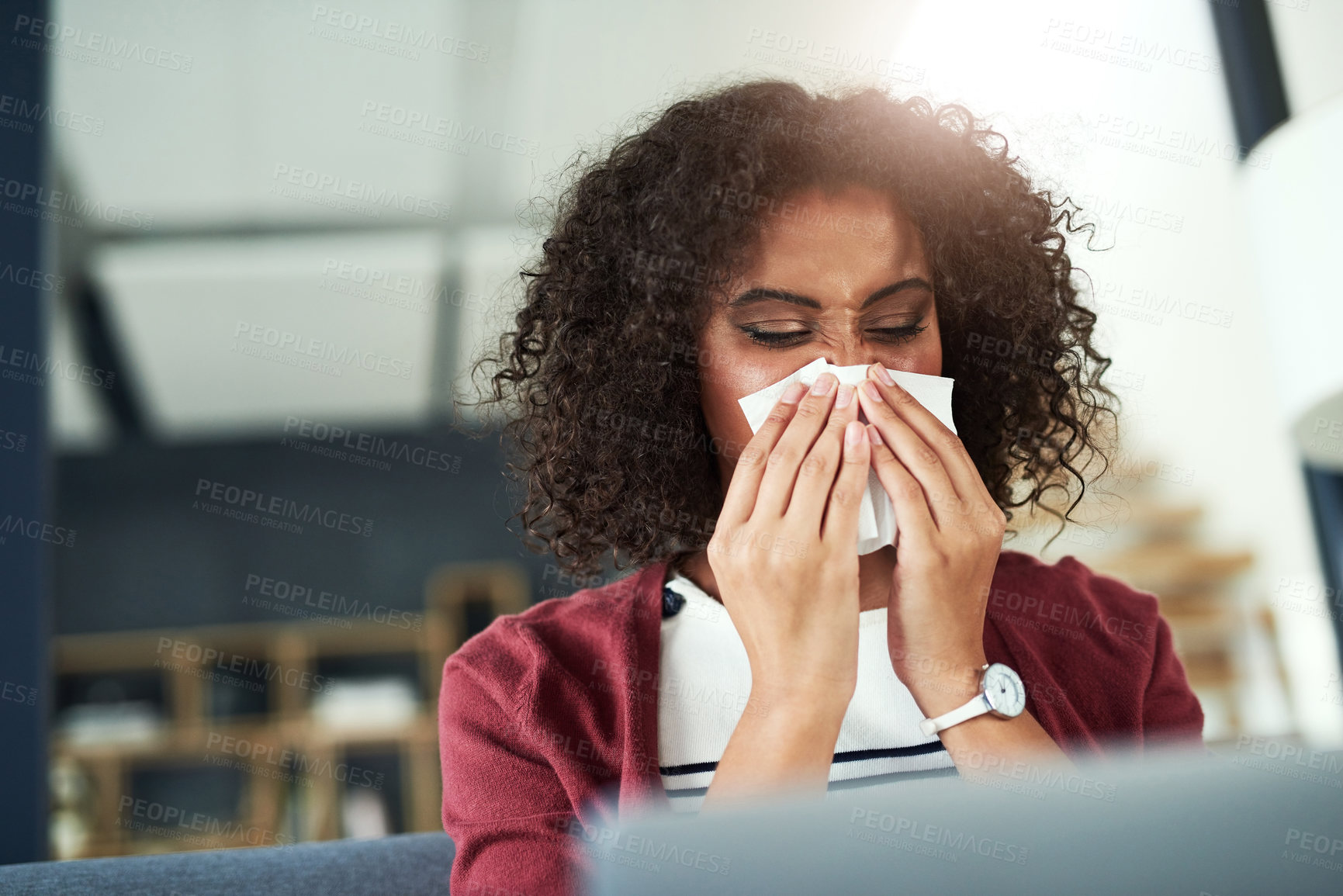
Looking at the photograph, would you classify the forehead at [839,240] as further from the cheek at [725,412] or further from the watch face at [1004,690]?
the watch face at [1004,690]

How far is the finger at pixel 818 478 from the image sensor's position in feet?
3.32

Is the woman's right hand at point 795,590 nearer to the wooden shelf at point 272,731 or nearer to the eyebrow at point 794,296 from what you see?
the eyebrow at point 794,296

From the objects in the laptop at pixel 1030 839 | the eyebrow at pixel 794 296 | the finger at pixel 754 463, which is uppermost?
the eyebrow at pixel 794 296

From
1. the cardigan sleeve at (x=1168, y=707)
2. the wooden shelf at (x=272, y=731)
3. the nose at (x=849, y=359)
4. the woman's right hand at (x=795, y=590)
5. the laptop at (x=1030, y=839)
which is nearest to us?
the laptop at (x=1030, y=839)

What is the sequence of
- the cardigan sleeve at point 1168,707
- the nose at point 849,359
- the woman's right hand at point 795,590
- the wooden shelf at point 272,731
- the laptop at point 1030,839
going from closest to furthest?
the laptop at point 1030,839, the woman's right hand at point 795,590, the nose at point 849,359, the cardigan sleeve at point 1168,707, the wooden shelf at point 272,731

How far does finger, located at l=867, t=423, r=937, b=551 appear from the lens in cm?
103

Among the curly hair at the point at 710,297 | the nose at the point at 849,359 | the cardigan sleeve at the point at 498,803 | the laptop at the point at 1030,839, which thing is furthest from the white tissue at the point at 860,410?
the laptop at the point at 1030,839

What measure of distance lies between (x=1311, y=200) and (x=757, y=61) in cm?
210

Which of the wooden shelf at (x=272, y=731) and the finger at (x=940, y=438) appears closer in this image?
the finger at (x=940, y=438)

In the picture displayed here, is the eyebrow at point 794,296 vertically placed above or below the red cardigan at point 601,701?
above

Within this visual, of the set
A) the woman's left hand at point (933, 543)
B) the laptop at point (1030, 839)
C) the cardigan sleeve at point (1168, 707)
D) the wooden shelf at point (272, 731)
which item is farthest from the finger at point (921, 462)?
the wooden shelf at point (272, 731)

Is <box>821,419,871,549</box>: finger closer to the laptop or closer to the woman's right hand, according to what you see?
the woman's right hand

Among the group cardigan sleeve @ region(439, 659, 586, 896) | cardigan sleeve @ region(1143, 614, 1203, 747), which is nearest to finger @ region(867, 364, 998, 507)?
cardigan sleeve @ region(1143, 614, 1203, 747)

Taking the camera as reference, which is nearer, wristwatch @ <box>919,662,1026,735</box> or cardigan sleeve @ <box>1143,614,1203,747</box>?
wristwatch @ <box>919,662,1026,735</box>
